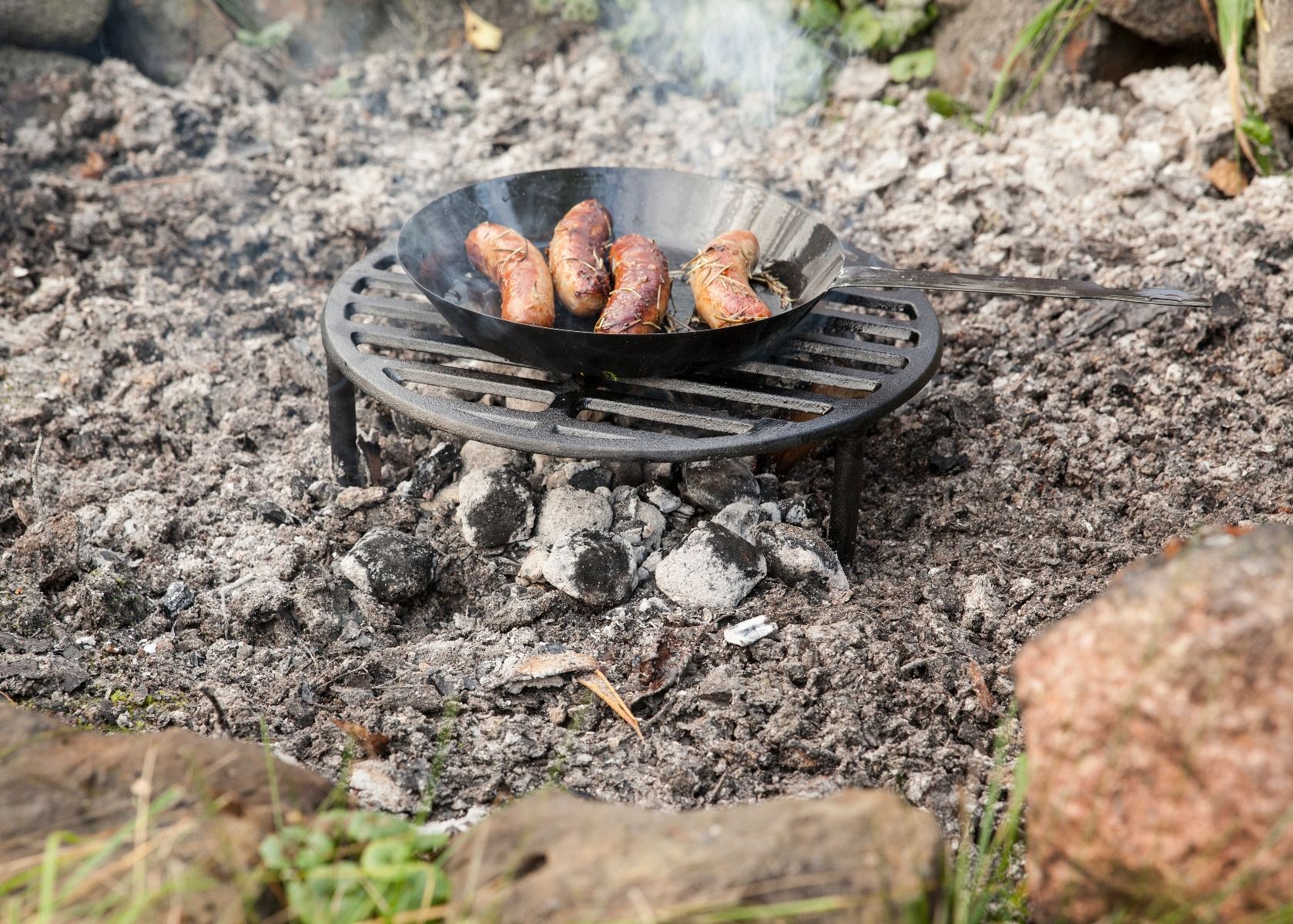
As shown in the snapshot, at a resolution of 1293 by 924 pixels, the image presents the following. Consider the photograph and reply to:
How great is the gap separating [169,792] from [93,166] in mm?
4643

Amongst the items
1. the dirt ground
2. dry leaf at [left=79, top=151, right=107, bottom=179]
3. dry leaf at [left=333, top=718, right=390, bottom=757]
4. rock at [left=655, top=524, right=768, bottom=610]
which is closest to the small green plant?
the dirt ground

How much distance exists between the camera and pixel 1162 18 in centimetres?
471

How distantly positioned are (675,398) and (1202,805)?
2.23 meters

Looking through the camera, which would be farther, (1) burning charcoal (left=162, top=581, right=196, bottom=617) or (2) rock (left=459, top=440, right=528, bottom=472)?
(2) rock (left=459, top=440, right=528, bottom=472)

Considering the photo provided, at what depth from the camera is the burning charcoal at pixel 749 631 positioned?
9.08 feet

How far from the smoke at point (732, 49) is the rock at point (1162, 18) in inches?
61.7

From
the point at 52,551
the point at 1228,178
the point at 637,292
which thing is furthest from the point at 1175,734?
the point at 1228,178

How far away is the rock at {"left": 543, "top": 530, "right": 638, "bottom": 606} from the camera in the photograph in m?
2.88

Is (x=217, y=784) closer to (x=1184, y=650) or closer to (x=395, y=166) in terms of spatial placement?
(x=1184, y=650)

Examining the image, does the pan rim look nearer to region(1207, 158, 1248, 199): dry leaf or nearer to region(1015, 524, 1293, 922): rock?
region(1015, 524, 1293, 922): rock

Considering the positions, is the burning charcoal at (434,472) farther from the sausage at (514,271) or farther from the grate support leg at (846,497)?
the grate support leg at (846,497)

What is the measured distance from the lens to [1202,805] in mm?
1409

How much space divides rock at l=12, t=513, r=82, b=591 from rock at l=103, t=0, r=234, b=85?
149 inches

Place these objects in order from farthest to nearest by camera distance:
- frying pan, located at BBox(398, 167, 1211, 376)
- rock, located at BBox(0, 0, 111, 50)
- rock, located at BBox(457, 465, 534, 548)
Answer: rock, located at BBox(0, 0, 111, 50), rock, located at BBox(457, 465, 534, 548), frying pan, located at BBox(398, 167, 1211, 376)
